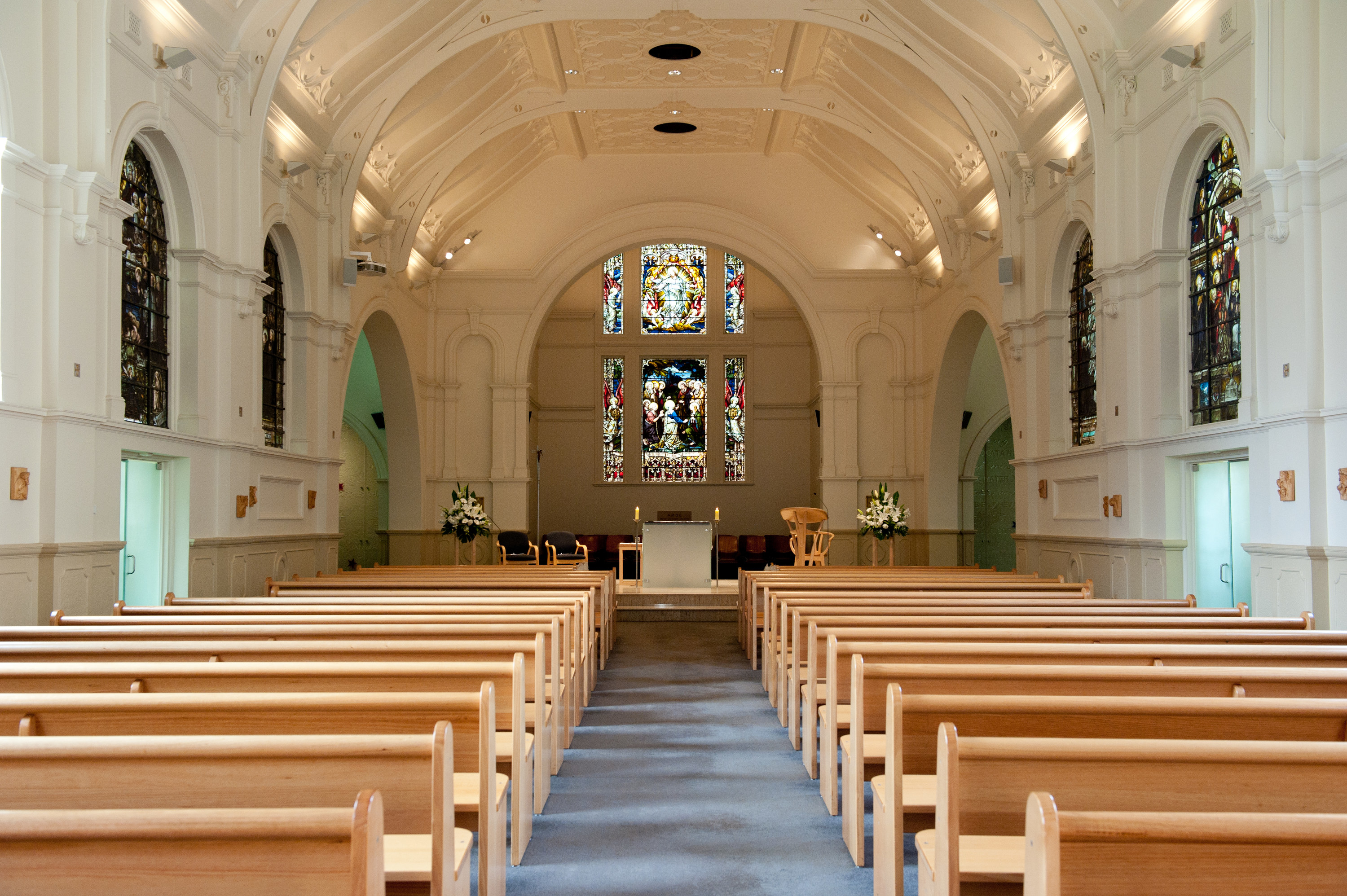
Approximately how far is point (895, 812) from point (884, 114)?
12047mm

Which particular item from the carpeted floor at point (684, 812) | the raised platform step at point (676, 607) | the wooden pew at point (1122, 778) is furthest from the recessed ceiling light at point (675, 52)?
the wooden pew at point (1122, 778)

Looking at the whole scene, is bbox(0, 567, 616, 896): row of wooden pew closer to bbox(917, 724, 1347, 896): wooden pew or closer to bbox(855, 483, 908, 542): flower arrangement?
bbox(917, 724, 1347, 896): wooden pew

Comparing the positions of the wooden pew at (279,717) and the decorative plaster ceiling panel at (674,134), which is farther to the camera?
the decorative plaster ceiling panel at (674,134)

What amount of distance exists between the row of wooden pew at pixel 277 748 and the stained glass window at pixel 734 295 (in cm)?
1582

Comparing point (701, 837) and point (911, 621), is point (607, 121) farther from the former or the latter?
point (701, 837)

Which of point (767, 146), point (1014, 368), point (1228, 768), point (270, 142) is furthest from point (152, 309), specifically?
point (767, 146)

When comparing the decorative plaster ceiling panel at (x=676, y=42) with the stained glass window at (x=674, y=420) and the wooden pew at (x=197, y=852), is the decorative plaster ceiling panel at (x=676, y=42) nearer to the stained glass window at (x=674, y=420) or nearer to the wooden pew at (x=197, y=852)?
the stained glass window at (x=674, y=420)

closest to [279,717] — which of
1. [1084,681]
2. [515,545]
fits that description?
[1084,681]

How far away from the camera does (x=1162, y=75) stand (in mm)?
8086

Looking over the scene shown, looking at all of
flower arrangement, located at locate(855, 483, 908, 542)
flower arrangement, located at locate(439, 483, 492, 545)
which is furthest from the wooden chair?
flower arrangement, located at locate(439, 483, 492, 545)

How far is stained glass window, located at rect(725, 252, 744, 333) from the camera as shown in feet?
68.6

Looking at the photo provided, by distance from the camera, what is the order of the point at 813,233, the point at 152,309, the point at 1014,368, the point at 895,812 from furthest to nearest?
the point at 813,233
the point at 1014,368
the point at 152,309
the point at 895,812

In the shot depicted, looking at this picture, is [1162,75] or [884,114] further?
[884,114]

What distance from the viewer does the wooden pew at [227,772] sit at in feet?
6.84
